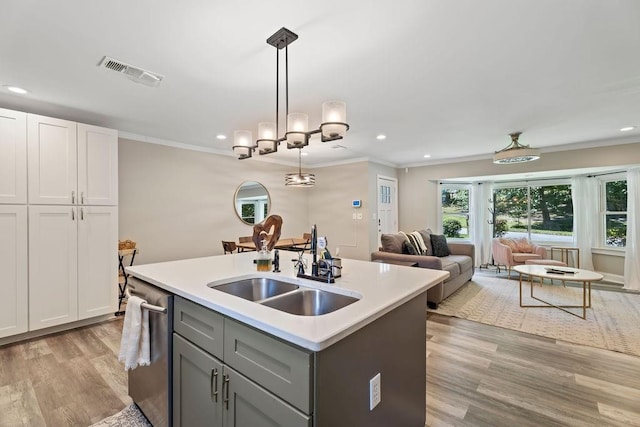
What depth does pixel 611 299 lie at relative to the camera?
422 cm

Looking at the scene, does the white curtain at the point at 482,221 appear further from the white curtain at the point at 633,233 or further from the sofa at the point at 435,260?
the white curtain at the point at 633,233

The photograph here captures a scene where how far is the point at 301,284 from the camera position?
1.70 m

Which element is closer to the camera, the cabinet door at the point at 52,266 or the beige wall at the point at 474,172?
the cabinet door at the point at 52,266

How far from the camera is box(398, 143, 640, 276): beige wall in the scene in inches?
181

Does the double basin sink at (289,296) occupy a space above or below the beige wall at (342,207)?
below

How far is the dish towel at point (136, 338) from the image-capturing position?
63.6 inches

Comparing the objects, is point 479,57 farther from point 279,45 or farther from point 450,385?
point 450,385

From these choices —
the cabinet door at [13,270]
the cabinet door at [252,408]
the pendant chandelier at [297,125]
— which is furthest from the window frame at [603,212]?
the cabinet door at [13,270]

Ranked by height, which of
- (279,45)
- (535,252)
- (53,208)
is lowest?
(535,252)

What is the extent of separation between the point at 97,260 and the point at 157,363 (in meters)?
2.40

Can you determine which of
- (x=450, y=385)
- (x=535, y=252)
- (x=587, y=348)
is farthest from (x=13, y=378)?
(x=535, y=252)

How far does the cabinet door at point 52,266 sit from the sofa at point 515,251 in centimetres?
690

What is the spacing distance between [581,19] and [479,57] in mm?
569

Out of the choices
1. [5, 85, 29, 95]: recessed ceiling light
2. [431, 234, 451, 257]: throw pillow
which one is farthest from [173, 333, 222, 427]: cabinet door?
[431, 234, 451, 257]: throw pillow
